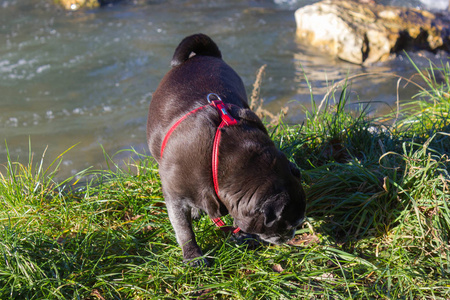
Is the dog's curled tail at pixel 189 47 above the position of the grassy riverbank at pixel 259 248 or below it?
above

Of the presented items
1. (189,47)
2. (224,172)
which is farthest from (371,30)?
(224,172)

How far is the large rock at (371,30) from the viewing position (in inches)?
334

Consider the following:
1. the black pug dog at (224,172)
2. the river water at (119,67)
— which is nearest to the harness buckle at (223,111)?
the black pug dog at (224,172)

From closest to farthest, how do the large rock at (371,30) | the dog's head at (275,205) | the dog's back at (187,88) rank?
the dog's head at (275,205)
the dog's back at (187,88)
the large rock at (371,30)

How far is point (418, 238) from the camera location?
306 centimetres

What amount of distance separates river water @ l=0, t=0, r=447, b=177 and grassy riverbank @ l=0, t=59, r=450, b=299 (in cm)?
132

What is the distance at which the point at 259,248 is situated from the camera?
3.37 metres

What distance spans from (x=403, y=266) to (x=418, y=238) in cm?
30

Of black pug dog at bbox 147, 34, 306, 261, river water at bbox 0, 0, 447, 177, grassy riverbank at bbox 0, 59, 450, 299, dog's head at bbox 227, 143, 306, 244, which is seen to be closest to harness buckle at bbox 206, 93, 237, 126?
black pug dog at bbox 147, 34, 306, 261

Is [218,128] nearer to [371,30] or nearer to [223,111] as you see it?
[223,111]

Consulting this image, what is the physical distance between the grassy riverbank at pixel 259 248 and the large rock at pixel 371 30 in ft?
16.3

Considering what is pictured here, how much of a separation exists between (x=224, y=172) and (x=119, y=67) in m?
6.73

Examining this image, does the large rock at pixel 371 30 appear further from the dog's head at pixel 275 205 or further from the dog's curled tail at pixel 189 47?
the dog's head at pixel 275 205

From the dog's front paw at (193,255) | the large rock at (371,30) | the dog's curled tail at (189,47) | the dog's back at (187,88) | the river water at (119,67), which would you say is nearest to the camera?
the dog's front paw at (193,255)
